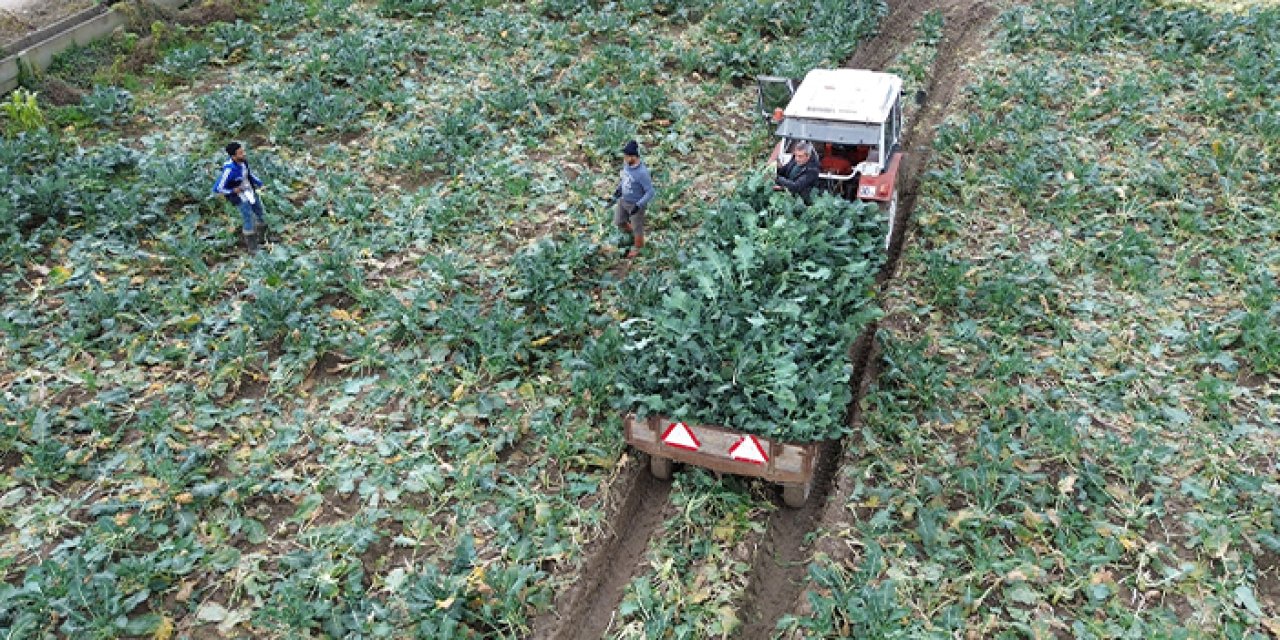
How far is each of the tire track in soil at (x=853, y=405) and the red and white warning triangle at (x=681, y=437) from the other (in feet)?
3.37

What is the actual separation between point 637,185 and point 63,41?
11.6 m

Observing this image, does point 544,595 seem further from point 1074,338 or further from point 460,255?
point 1074,338

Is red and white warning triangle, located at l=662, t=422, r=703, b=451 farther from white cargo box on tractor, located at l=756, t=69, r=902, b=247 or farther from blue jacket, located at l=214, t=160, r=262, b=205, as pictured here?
blue jacket, located at l=214, t=160, r=262, b=205

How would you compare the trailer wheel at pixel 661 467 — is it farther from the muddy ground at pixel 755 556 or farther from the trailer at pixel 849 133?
the muddy ground at pixel 755 556

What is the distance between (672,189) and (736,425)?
5.51 metres

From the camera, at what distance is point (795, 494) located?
718cm

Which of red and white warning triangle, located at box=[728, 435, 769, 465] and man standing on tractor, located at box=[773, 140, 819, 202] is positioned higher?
man standing on tractor, located at box=[773, 140, 819, 202]

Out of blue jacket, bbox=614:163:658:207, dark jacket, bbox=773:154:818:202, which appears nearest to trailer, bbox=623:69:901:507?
dark jacket, bbox=773:154:818:202

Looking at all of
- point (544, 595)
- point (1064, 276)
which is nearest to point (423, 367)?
point (544, 595)

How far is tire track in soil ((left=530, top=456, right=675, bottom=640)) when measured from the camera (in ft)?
21.1

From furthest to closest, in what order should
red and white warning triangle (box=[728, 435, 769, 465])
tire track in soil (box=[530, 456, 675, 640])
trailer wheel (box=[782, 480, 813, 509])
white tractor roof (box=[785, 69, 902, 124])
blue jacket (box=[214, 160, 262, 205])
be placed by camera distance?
blue jacket (box=[214, 160, 262, 205]), white tractor roof (box=[785, 69, 902, 124]), trailer wheel (box=[782, 480, 813, 509]), red and white warning triangle (box=[728, 435, 769, 465]), tire track in soil (box=[530, 456, 675, 640])

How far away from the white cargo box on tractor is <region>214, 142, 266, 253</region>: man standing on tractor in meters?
6.54

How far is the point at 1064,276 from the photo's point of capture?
10086mm

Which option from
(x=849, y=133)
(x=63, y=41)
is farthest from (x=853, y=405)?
(x=63, y=41)
